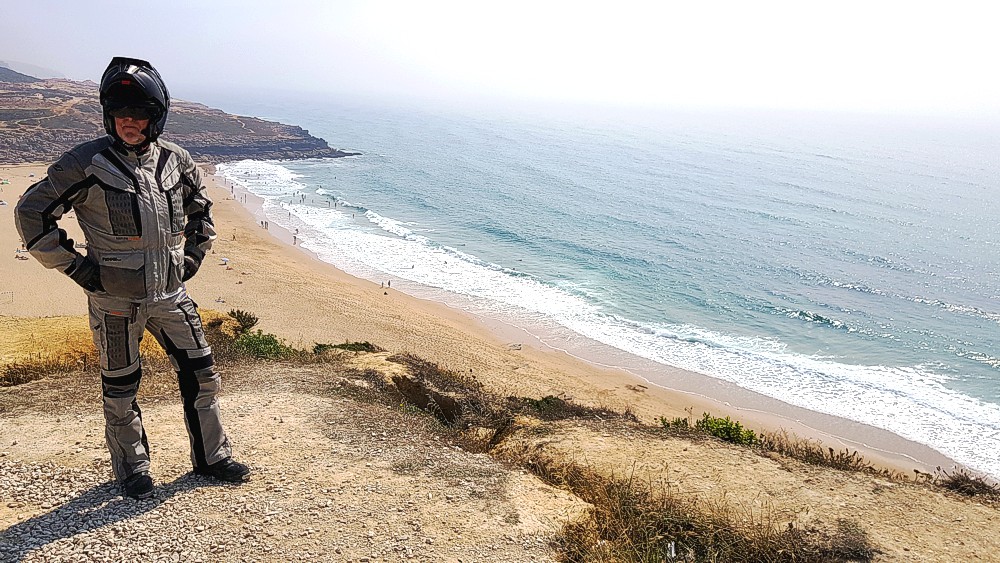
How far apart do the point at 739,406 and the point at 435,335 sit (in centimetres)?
1071

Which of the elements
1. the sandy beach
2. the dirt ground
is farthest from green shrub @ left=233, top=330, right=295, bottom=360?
the sandy beach

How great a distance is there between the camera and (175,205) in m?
4.20

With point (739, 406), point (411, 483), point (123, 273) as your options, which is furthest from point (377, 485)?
point (739, 406)

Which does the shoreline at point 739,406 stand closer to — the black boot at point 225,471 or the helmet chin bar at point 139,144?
the black boot at point 225,471

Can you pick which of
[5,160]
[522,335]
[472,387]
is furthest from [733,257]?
[5,160]

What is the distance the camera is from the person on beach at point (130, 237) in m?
3.78

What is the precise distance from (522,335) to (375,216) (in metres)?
24.3

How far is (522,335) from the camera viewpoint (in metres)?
24.1

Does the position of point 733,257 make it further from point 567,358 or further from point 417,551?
point 417,551

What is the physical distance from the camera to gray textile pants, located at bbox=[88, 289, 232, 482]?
415 centimetres

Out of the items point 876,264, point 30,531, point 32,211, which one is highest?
point 32,211

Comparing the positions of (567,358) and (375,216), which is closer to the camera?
(567,358)

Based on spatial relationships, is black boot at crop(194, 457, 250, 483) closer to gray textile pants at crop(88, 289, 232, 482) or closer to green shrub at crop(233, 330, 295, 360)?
gray textile pants at crop(88, 289, 232, 482)

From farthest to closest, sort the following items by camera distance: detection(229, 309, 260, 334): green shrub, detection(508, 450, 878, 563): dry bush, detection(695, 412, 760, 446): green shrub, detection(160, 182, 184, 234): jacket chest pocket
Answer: detection(229, 309, 260, 334): green shrub < detection(695, 412, 760, 446): green shrub < detection(508, 450, 878, 563): dry bush < detection(160, 182, 184, 234): jacket chest pocket
